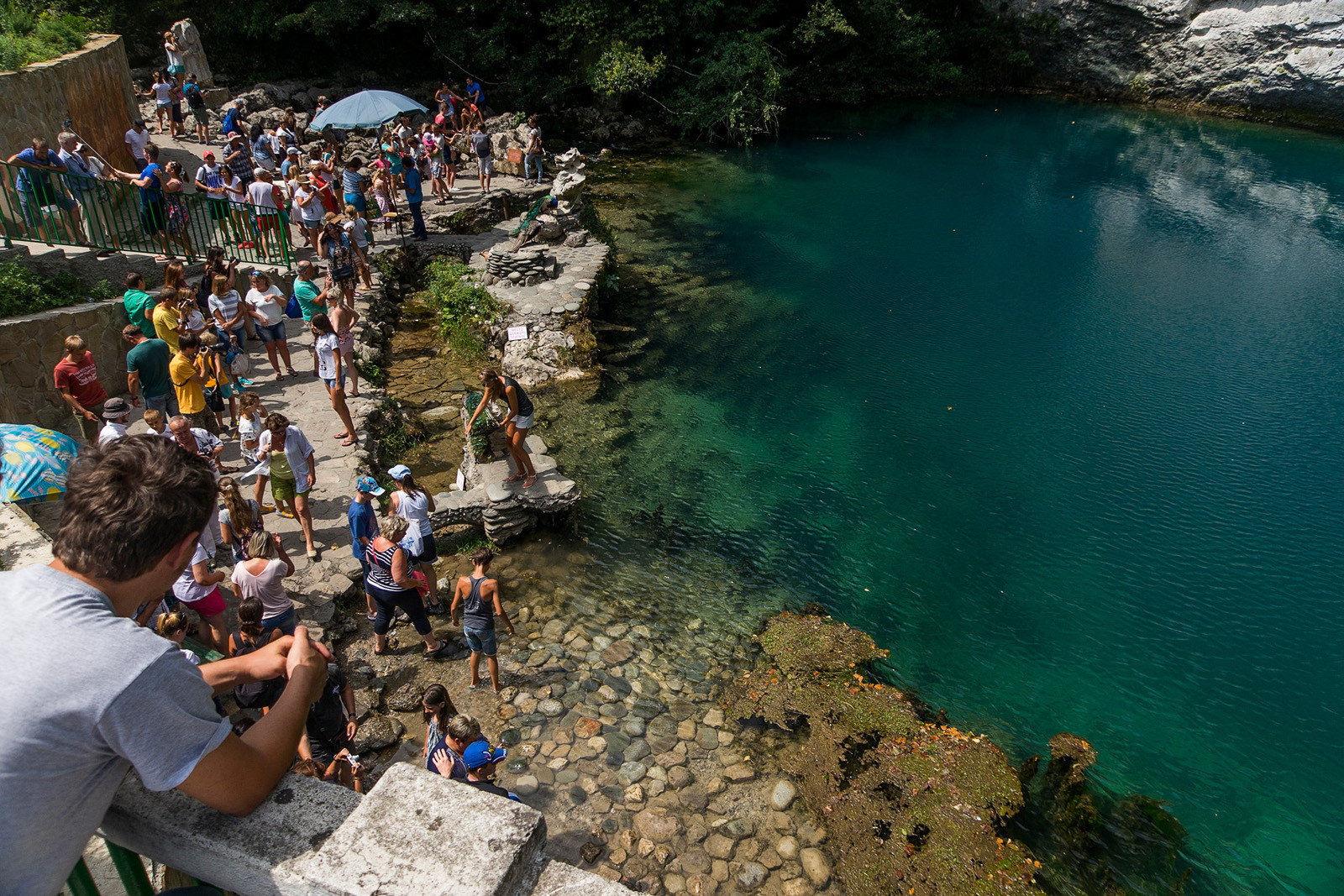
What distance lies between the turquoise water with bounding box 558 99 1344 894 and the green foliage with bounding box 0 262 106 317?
280 inches

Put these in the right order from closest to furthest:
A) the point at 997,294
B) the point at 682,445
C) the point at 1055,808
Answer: the point at 1055,808 < the point at 682,445 < the point at 997,294

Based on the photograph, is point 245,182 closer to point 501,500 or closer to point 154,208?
point 154,208

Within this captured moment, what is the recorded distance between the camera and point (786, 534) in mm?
10977

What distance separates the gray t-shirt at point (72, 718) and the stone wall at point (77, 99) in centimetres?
1467

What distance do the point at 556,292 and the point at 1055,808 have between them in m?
12.0

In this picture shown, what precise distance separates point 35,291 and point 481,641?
8.14 m

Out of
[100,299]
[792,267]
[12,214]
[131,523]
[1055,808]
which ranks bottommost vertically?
[1055,808]

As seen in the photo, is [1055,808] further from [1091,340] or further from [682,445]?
[1091,340]

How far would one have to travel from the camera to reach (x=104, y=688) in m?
1.88

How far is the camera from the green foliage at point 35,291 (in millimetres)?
10375

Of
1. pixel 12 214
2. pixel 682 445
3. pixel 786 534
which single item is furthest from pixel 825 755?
pixel 12 214

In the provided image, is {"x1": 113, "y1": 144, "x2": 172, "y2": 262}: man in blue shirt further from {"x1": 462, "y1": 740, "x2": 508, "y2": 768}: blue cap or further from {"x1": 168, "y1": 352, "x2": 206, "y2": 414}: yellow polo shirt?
{"x1": 462, "y1": 740, "x2": 508, "y2": 768}: blue cap

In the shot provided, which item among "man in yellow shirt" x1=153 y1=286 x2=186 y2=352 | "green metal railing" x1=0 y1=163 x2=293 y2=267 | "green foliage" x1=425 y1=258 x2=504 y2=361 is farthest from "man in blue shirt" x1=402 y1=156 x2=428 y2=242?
"man in yellow shirt" x1=153 y1=286 x2=186 y2=352

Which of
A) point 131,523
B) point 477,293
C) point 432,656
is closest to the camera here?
point 131,523
